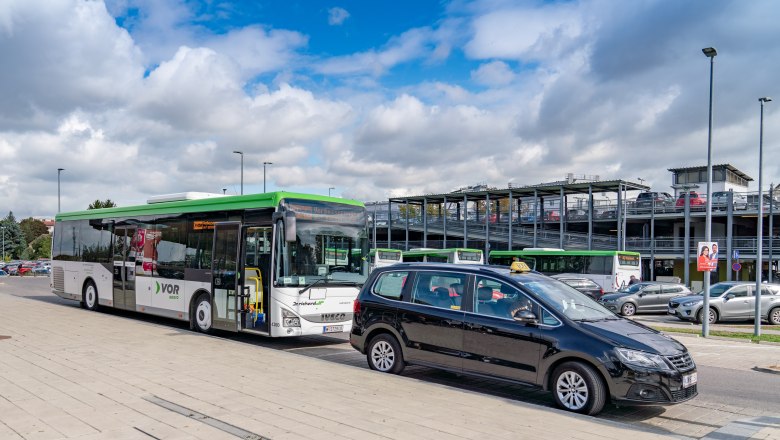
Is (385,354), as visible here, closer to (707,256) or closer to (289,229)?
(289,229)

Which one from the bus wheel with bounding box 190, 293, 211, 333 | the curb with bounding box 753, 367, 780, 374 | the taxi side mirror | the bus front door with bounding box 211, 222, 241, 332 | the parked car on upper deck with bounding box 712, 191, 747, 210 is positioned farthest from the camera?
the parked car on upper deck with bounding box 712, 191, 747, 210

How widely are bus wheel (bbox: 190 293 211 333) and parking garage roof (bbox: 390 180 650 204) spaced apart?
41.4 metres

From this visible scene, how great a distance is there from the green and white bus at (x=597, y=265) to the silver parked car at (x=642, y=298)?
522 centimetres

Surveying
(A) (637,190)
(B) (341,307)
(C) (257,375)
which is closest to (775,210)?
(A) (637,190)

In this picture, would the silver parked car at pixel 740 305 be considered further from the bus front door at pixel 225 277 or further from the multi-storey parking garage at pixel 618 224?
the multi-storey parking garage at pixel 618 224

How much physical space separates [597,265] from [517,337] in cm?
2731

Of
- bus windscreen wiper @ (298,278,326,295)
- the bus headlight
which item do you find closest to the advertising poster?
bus windscreen wiper @ (298,278,326,295)

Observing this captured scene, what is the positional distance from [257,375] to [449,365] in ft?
8.73

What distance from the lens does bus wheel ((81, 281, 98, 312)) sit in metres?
18.4

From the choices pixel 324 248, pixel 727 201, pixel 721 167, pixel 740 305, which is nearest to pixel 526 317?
pixel 324 248

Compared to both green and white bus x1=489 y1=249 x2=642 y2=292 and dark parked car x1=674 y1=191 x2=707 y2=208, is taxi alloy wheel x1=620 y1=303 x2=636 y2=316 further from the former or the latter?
dark parked car x1=674 y1=191 x2=707 y2=208

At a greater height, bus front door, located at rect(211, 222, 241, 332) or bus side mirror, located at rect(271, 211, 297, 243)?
bus side mirror, located at rect(271, 211, 297, 243)

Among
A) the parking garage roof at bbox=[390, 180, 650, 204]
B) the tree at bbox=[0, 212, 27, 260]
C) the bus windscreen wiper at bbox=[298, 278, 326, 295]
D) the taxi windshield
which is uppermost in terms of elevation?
the parking garage roof at bbox=[390, 180, 650, 204]

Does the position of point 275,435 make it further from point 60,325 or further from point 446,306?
point 60,325
